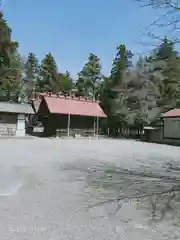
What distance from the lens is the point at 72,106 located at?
2817 cm

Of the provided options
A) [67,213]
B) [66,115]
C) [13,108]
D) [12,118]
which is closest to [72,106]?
[66,115]

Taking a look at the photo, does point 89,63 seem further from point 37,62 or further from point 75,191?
point 75,191

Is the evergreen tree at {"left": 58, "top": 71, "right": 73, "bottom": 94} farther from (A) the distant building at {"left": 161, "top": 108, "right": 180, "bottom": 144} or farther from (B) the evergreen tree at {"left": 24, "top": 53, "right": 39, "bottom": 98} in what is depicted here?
(A) the distant building at {"left": 161, "top": 108, "right": 180, "bottom": 144}

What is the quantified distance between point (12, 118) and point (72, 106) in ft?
20.5

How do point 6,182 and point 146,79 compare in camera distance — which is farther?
point 146,79

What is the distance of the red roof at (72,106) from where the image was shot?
26.8 m

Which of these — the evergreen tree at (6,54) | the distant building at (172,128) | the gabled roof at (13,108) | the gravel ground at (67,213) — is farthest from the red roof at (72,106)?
the gravel ground at (67,213)

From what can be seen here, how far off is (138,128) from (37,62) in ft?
96.0

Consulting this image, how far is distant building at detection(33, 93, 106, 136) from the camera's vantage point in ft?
88.5

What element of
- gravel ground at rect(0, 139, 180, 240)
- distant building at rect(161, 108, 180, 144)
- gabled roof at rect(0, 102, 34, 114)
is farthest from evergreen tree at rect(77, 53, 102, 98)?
gravel ground at rect(0, 139, 180, 240)

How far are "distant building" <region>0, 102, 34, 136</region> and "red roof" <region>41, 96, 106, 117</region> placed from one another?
2.37m

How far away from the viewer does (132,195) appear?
17.2ft

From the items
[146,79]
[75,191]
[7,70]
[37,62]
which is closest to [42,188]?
[75,191]

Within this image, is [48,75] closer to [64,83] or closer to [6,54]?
[64,83]
